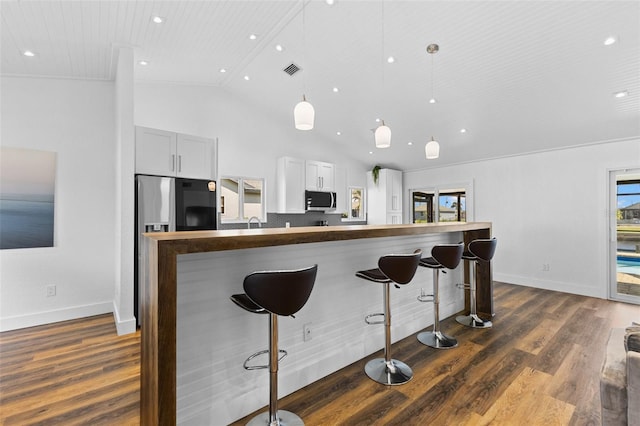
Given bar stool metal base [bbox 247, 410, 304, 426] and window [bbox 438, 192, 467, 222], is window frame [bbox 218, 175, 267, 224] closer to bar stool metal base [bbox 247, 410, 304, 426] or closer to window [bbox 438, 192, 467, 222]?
bar stool metal base [bbox 247, 410, 304, 426]

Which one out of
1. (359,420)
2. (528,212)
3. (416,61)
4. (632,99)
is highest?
(416,61)

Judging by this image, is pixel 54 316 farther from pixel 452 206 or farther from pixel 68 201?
pixel 452 206

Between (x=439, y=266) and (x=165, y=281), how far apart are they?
7.73 ft

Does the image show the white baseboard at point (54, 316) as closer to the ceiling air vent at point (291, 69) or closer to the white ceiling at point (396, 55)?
the white ceiling at point (396, 55)

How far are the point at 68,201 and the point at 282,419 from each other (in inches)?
146

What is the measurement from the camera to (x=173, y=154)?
3748 millimetres

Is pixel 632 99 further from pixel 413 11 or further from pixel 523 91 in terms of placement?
pixel 413 11

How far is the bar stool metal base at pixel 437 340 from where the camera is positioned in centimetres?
280

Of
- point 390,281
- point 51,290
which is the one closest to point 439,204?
point 390,281

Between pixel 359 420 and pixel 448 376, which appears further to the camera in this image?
pixel 448 376

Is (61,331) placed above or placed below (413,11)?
below

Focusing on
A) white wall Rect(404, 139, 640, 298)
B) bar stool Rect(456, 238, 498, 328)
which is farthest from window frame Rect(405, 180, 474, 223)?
bar stool Rect(456, 238, 498, 328)

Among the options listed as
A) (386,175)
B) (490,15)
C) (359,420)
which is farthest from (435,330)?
(386,175)

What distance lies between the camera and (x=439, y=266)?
2771mm
